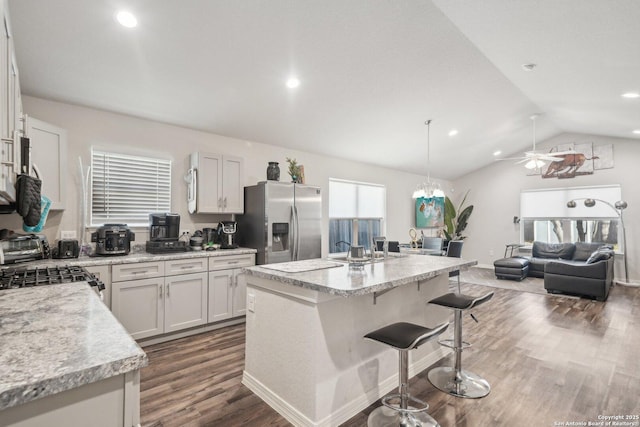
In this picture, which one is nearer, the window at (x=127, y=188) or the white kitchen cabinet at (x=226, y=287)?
the window at (x=127, y=188)

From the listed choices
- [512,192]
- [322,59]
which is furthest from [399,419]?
[512,192]

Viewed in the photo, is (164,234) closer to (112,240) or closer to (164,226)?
(164,226)

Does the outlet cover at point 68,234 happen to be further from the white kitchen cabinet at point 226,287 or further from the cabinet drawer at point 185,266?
the white kitchen cabinet at point 226,287

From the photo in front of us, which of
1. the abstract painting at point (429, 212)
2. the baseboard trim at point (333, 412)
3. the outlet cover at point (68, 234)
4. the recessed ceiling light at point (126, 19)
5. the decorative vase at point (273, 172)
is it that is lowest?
the baseboard trim at point (333, 412)

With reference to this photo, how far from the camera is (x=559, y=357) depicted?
2.98m

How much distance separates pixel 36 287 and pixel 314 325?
5.13ft

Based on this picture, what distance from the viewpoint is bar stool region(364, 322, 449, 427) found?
1.78m

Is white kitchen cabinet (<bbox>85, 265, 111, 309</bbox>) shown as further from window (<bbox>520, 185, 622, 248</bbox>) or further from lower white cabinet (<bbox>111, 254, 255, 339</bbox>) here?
window (<bbox>520, 185, 622, 248</bbox>)

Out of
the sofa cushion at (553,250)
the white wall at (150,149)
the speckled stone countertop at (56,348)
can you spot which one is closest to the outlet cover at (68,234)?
the white wall at (150,149)

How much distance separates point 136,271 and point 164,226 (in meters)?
0.65

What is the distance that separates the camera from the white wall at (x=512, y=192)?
657cm

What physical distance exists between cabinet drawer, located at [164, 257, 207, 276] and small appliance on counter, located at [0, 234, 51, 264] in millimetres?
1025

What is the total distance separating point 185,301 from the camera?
3404mm

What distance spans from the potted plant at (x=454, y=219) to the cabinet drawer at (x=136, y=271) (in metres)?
7.32
